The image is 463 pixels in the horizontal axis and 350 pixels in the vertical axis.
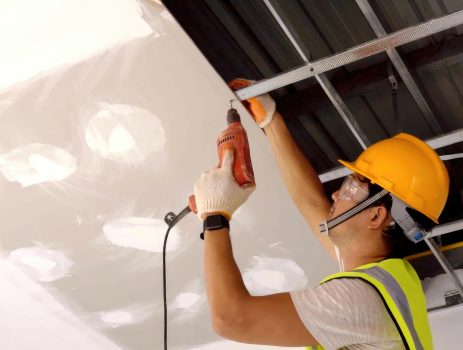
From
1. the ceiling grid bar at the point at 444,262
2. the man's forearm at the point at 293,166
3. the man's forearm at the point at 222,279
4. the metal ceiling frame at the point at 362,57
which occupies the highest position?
the metal ceiling frame at the point at 362,57

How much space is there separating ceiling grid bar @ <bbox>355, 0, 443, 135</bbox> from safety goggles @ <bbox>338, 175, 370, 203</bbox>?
1.34 feet

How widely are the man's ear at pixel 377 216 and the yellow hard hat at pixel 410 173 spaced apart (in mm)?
68

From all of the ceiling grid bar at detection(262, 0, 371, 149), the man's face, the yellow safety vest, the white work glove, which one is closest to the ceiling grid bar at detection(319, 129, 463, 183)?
the ceiling grid bar at detection(262, 0, 371, 149)

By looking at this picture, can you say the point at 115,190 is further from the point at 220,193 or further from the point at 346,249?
the point at 346,249

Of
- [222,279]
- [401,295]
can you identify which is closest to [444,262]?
[401,295]

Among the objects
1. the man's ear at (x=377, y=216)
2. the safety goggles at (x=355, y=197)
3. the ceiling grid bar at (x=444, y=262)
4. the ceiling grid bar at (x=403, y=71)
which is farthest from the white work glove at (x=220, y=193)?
the ceiling grid bar at (x=444, y=262)

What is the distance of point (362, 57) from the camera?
1.91 metres

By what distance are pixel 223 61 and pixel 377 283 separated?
0.99 metres

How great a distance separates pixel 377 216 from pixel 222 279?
631 millimetres

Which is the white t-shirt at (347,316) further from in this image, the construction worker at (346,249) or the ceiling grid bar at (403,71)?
the ceiling grid bar at (403,71)

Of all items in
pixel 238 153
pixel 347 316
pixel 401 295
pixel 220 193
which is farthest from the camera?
pixel 238 153

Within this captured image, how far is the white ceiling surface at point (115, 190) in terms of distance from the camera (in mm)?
2041

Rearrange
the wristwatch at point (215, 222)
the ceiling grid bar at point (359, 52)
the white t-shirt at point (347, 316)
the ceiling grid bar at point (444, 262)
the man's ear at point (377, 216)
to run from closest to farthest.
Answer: the white t-shirt at point (347, 316) → the wristwatch at point (215, 222) → the ceiling grid bar at point (359, 52) → the man's ear at point (377, 216) → the ceiling grid bar at point (444, 262)

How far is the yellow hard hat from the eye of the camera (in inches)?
75.4
